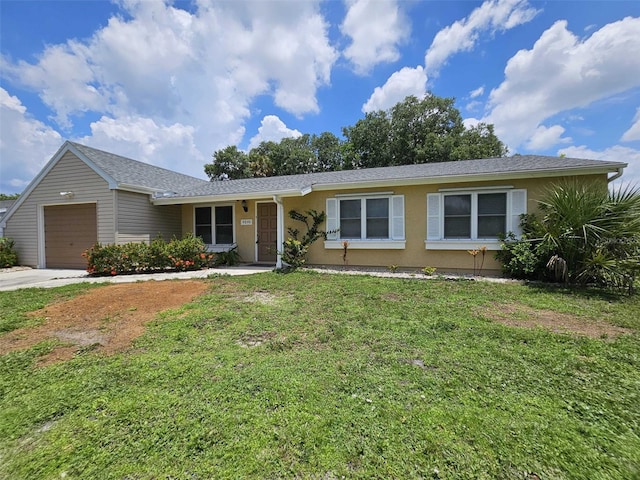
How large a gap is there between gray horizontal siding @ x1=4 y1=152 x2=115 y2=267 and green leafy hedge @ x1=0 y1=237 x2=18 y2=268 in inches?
6.8

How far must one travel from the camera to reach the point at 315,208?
9977 mm

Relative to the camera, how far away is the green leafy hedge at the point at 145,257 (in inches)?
354

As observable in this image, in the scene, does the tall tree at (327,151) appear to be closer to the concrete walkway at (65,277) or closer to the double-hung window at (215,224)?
the double-hung window at (215,224)

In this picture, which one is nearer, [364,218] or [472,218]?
[472,218]

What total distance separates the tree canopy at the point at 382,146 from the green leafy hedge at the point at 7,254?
63.1 feet

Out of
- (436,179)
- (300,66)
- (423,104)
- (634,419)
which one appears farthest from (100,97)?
(423,104)

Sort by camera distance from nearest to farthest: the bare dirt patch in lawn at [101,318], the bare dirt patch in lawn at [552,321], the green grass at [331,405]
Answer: the green grass at [331,405] < the bare dirt patch in lawn at [101,318] < the bare dirt patch in lawn at [552,321]

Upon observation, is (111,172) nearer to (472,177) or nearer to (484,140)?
(472,177)

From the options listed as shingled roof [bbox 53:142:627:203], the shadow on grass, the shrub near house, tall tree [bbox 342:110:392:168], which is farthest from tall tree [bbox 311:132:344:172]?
the shadow on grass

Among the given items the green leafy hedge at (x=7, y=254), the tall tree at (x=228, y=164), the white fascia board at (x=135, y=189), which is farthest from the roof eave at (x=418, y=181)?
the tall tree at (x=228, y=164)

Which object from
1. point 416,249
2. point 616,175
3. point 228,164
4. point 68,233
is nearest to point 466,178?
point 416,249

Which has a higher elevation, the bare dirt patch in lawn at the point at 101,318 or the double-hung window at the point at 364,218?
the double-hung window at the point at 364,218

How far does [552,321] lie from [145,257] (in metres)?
10.8

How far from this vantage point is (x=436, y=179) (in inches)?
327
